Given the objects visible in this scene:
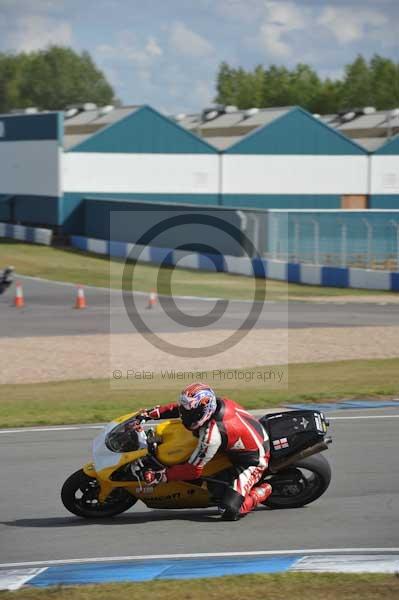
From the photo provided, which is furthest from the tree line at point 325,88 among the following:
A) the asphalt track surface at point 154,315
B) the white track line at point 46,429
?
the white track line at point 46,429

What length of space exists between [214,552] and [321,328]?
1821cm

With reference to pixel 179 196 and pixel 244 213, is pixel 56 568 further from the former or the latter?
pixel 179 196

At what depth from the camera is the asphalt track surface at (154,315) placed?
87.7ft

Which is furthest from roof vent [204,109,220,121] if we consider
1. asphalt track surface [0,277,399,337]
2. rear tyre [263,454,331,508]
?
rear tyre [263,454,331,508]

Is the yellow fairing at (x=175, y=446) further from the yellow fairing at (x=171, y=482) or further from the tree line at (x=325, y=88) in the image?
the tree line at (x=325, y=88)

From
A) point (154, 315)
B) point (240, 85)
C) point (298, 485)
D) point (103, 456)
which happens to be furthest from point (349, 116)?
point (240, 85)

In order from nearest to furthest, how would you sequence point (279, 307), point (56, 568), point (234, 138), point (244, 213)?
point (56, 568) < point (279, 307) < point (244, 213) < point (234, 138)

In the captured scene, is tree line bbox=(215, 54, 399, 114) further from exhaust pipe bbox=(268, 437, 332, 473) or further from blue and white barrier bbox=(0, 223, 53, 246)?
exhaust pipe bbox=(268, 437, 332, 473)

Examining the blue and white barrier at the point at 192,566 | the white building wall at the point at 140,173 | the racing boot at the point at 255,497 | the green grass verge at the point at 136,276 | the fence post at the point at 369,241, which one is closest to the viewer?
the blue and white barrier at the point at 192,566

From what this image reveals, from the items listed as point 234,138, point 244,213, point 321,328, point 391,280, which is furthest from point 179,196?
point 321,328

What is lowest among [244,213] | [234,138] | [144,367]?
[144,367]

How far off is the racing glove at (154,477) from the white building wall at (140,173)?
146 ft

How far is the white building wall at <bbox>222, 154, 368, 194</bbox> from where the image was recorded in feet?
185

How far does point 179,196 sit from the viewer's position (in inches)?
2168
